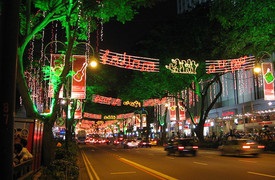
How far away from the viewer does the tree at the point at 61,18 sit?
14180 millimetres

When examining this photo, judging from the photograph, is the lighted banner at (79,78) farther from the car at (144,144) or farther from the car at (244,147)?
the car at (144,144)

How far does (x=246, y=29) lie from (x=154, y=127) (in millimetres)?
69000

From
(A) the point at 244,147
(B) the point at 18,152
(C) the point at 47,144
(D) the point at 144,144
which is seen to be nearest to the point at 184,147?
(A) the point at 244,147

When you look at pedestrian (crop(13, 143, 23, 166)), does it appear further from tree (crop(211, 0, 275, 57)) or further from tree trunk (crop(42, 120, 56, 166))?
tree (crop(211, 0, 275, 57))

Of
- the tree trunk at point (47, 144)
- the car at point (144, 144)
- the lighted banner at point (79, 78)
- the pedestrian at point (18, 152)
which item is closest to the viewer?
the pedestrian at point (18, 152)

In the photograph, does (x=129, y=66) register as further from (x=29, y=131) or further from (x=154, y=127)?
(x=154, y=127)

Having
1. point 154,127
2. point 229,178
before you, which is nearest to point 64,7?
point 229,178

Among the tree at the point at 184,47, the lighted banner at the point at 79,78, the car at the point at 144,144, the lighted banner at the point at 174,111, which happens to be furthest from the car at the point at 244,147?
the car at the point at 144,144

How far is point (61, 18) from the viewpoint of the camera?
1570cm

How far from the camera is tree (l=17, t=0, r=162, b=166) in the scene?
1418cm

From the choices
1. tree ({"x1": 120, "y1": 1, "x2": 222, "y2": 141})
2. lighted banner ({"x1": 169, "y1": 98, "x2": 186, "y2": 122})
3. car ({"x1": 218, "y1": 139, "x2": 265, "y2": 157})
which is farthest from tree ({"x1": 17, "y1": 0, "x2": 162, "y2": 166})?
lighted banner ({"x1": 169, "y1": 98, "x2": 186, "y2": 122})

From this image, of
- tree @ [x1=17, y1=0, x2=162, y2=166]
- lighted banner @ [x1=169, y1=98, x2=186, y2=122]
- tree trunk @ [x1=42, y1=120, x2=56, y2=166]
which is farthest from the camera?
lighted banner @ [x1=169, y1=98, x2=186, y2=122]

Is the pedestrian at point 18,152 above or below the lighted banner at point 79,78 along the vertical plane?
below

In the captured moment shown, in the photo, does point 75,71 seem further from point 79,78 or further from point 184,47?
point 184,47
